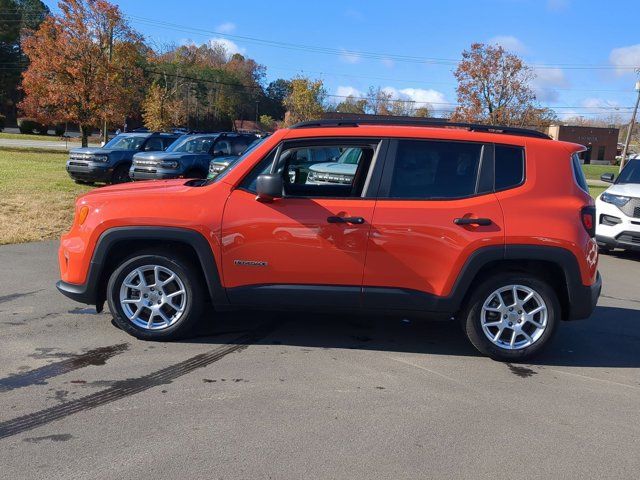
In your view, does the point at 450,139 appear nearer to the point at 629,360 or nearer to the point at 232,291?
the point at 232,291

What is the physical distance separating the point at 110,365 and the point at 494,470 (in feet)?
9.64

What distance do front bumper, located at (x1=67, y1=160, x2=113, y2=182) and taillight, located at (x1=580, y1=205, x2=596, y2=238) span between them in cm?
1437

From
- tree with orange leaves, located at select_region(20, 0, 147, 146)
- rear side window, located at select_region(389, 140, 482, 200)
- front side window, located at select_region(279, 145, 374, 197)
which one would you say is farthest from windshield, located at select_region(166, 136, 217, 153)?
tree with orange leaves, located at select_region(20, 0, 147, 146)

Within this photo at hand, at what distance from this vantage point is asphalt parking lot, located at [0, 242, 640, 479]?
128 inches

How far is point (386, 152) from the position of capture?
191 inches

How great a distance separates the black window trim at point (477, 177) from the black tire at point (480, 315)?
29.7 inches

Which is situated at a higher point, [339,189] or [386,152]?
[386,152]

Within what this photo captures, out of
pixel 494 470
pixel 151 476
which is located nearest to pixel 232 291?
pixel 151 476

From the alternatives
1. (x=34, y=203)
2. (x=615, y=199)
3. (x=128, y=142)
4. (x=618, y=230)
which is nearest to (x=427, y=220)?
(x=618, y=230)

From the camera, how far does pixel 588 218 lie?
188 inches

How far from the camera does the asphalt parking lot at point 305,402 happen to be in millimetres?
3244

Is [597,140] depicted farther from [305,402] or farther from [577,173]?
[305,402]

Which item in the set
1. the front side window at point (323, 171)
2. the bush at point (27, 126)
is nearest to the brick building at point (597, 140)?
the bush at point (27, 126)

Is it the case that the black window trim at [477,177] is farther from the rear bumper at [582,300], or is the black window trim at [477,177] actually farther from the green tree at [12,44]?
the green tree at [12,44]
